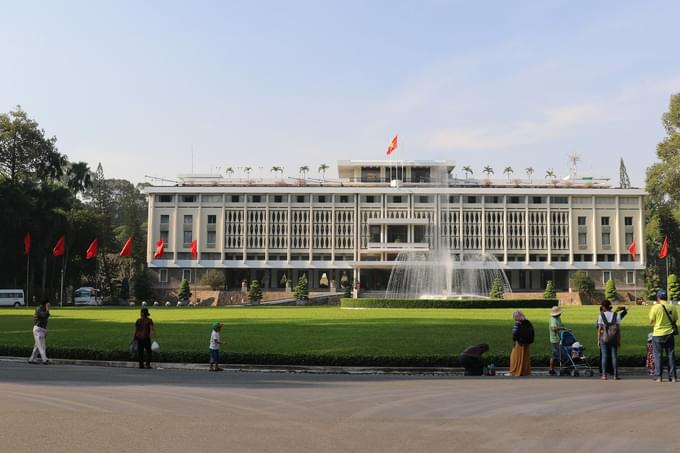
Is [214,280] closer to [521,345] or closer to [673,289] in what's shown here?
[673,289]

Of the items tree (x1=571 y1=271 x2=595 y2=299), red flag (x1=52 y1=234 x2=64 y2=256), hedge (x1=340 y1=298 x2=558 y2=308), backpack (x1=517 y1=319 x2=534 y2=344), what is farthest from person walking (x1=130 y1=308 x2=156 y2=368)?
tree (x1=571 y1=271 x2=595 y2=299)

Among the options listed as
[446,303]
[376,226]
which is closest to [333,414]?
[446,303]

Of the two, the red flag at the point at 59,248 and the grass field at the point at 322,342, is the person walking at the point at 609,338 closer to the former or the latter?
the grass field at the point at 322,342

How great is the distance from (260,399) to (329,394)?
141cm

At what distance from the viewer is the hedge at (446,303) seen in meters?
48.4

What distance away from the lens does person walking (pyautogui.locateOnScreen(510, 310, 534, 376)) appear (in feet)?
54.6

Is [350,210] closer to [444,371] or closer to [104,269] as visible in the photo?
[104,269]

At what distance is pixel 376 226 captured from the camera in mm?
98125

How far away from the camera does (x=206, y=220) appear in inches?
3826

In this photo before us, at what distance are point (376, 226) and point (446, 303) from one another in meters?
50.1

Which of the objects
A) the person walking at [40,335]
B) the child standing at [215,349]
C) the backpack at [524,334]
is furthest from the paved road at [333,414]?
the person walking at [40,335]

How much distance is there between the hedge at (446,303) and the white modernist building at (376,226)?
42.5m

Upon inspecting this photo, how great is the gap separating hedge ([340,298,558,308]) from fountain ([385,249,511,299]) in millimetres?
9258

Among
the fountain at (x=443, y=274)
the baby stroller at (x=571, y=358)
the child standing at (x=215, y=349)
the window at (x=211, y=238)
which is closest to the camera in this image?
the baby stroller at (x=571, y=358)
